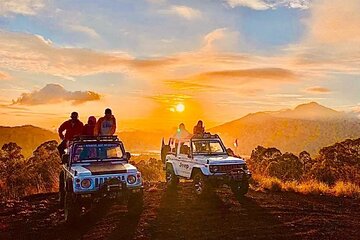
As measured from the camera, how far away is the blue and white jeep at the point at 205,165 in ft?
50.0

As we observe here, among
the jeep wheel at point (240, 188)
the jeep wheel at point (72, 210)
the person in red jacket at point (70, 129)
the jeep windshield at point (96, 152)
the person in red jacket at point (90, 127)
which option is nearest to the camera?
the jeep wheel at point (72, 210)

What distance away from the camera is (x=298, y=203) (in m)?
14.8

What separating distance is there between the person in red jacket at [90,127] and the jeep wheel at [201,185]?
3.86 m

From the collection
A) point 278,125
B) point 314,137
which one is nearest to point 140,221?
point 314,137

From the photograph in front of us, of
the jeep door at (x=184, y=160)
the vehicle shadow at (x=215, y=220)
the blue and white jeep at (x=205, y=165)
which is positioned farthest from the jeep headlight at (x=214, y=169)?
the jeep door at (x=184, y=160)

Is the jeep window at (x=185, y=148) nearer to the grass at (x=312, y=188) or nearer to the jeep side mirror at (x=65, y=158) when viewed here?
the grass at (x=312, y=188)

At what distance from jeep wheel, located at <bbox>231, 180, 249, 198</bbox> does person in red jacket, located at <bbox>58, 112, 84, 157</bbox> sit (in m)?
5.55

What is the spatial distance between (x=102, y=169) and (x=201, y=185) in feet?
14.5

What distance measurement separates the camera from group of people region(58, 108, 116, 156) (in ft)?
49.5

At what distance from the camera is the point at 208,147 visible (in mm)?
16578

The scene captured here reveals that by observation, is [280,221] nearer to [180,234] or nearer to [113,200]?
[180,234]

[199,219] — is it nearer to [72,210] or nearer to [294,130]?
[72,210]

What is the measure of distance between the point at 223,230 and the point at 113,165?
3.77m

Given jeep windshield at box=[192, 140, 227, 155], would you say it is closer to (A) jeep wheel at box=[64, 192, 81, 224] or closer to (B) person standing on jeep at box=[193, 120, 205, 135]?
(B) person standing on jeep at box=[193, 120, 205, 135]
